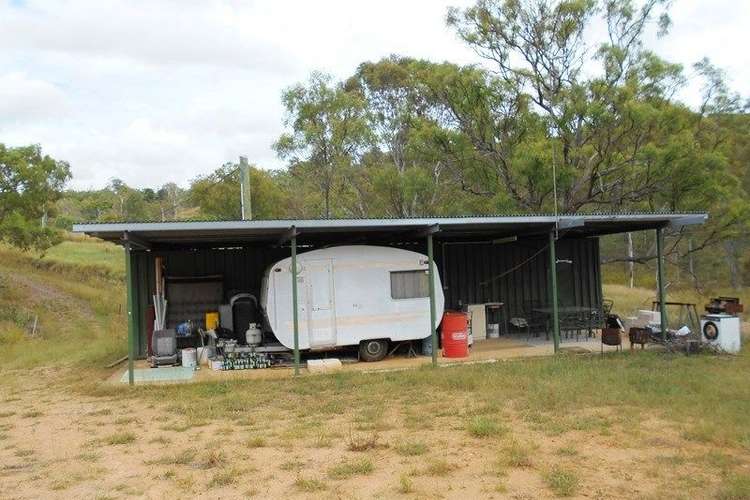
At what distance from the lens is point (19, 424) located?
332 inches

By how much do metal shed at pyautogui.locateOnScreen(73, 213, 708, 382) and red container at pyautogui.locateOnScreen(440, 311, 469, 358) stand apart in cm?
108

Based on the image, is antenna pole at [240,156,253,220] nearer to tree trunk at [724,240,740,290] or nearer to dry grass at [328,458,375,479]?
dry grass at [328,458,375,479]

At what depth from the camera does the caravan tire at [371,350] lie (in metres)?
12.4

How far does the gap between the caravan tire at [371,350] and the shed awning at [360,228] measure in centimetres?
209

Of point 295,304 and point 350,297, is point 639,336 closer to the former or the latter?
point 350,297

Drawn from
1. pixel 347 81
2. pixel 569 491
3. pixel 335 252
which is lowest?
pixel 569 491

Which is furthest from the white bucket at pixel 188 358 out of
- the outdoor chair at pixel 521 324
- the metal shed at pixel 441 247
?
the outdoor chair at pixel 521 324

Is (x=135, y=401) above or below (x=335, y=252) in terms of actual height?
below

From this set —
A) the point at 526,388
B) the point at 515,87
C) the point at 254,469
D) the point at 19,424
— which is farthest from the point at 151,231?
the point at 515,87

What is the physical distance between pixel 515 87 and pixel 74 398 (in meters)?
16.0

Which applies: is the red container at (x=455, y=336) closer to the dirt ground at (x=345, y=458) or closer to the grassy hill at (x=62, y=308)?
the dirt ground at (x=345, y=458)

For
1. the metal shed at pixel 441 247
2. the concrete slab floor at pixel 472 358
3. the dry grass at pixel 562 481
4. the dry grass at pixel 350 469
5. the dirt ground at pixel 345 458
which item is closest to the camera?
the dry grass at pixel 562 481

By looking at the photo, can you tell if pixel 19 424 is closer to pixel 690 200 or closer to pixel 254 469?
pixel 254 469

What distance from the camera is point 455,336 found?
12461 mm
